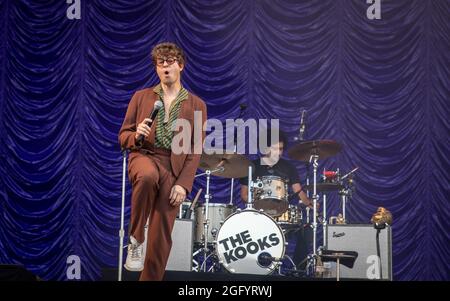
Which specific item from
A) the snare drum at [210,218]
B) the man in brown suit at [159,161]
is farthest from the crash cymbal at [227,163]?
the man in brown suit at [159,161]

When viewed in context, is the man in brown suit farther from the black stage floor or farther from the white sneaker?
the black stage floor

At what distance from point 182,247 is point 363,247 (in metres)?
1.82

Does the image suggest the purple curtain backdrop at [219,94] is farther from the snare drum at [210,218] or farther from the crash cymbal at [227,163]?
the crash cymbal at [227,163]

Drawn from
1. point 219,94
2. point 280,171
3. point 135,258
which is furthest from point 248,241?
point 219,94

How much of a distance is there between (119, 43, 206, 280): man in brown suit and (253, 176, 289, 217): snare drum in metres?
2.86

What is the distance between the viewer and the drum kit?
6.96m

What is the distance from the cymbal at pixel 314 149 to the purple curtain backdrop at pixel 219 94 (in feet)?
4.93

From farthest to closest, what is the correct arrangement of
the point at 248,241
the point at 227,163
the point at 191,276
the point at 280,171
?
1. the point at 280,171
2. the point at 227,163
3. the point at 248,241
4. the point at 191,276

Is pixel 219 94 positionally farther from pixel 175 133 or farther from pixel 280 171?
pixel 175 133

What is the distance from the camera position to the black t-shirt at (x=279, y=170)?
8133 millimetres

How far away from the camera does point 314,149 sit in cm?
740

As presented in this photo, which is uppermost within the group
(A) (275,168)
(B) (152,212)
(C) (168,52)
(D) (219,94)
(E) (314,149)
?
(D) (219,94)

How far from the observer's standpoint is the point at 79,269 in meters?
8.80
